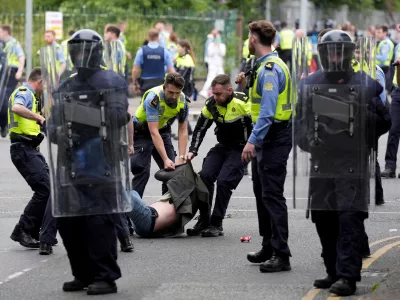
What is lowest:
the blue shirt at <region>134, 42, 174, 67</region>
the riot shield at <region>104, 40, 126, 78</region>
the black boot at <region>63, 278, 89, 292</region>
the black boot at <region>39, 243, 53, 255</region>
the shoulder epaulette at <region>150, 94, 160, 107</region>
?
the black boot at <region>39, 243, 53, 255</region>

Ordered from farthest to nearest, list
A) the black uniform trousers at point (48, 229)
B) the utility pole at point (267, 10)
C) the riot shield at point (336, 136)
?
the utility pole at point (267, 10)
the black uniform trousers at point (48, 229)
the riot shield at point (336, 136)

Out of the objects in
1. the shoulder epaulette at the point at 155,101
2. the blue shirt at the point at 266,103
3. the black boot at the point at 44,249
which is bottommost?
the black boot at the point at 44,249

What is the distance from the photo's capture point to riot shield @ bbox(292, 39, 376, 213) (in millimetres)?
8438

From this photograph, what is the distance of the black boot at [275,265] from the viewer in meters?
9.46

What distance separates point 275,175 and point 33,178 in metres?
2.56

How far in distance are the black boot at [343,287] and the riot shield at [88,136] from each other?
1.60 m

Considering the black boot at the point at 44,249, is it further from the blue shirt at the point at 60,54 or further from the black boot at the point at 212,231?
the blue shirt at the point at 60,54

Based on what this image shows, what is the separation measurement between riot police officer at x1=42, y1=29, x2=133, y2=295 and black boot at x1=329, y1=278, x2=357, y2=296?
1558 millimetres

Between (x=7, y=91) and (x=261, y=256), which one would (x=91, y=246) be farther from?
(x=7, y=91)

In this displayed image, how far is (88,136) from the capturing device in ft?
27.7

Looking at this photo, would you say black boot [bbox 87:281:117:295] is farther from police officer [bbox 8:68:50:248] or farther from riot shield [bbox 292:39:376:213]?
police officer [bbox 8:68:50:248]

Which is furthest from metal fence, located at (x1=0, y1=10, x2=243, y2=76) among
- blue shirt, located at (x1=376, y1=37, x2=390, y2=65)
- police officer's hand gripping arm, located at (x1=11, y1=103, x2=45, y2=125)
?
police officer's hand gripping arm, located at (x1=11, y1=103, x2=45, y2=125)

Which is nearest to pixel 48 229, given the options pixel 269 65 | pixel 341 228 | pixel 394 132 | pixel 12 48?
pixel 269 65

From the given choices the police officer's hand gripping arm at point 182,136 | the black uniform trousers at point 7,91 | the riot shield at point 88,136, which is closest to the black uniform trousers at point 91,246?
the riot shield at point 88,136
